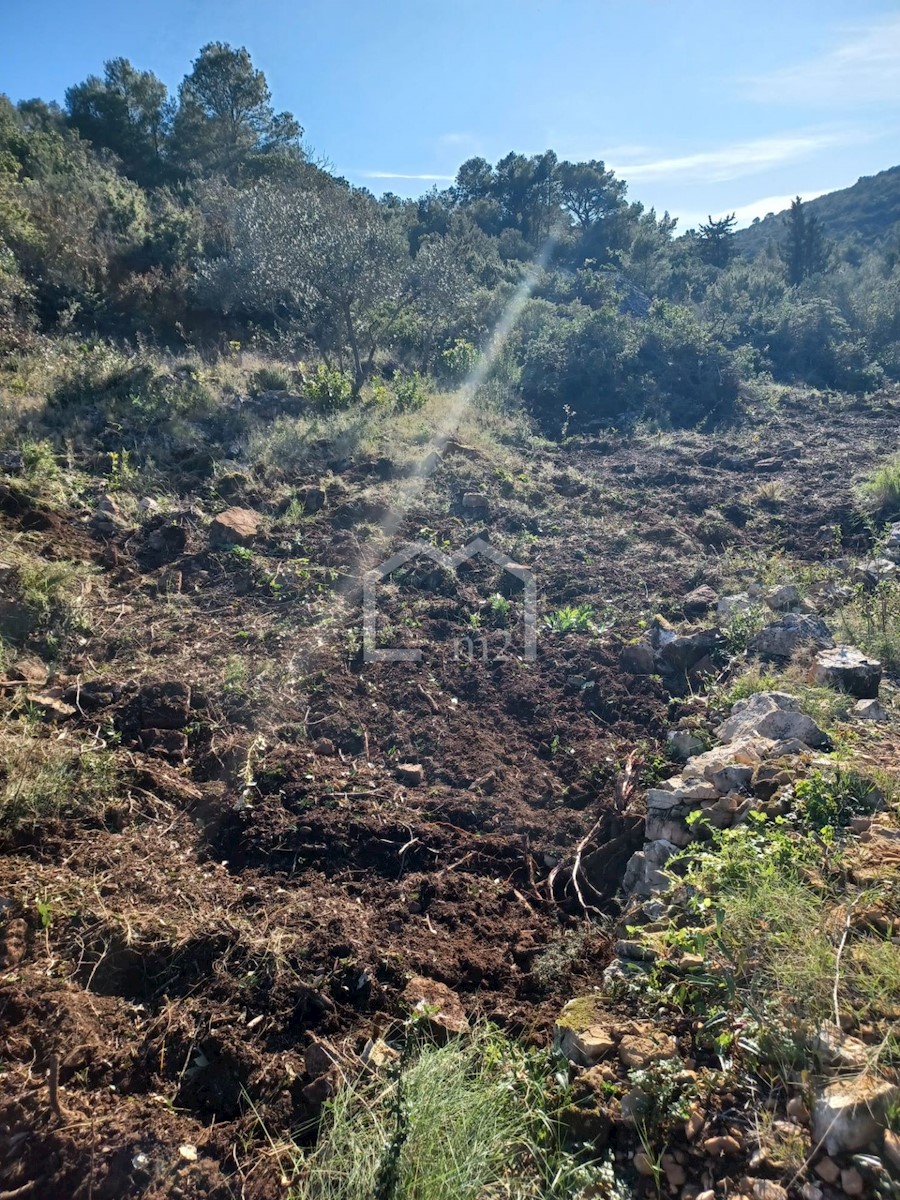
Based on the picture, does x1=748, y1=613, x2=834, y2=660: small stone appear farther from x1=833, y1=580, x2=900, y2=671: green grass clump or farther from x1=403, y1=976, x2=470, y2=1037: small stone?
x1=403, y1=976, x2=470, y2=1037: small stone

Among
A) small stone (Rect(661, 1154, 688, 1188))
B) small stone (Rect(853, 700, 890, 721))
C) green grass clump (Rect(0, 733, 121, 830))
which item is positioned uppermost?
green grass clump (Rect(0, 733, 121, 830))

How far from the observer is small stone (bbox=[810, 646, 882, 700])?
154 inches

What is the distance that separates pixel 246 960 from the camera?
7.98 feet

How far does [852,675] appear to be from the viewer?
391 cm

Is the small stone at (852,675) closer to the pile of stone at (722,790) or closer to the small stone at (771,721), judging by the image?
the small stone at (771,721)

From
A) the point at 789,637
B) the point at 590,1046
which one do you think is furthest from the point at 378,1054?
the point at 789,637

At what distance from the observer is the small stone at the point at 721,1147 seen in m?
1.66

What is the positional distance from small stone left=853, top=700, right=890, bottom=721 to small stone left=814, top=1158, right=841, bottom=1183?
8.26 feet

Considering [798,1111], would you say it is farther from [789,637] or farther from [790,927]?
[789,637]

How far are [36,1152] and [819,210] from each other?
53.5 meters

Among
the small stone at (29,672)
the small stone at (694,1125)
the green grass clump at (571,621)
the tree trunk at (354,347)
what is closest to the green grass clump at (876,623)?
the green grass clump at (571,621)

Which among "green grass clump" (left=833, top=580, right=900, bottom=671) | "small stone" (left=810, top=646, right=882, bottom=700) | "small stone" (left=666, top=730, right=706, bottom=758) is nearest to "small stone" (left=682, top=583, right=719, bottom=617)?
"green grass clump" (left=833, top=580, right=900, bottom=671)

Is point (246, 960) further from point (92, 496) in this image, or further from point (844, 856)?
point (92, 496)

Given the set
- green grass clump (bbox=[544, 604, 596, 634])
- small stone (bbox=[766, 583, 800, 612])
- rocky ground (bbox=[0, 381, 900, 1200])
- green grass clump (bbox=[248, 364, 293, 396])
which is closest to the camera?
rocky ground (bbox=[0, 381, 900, 1200])
